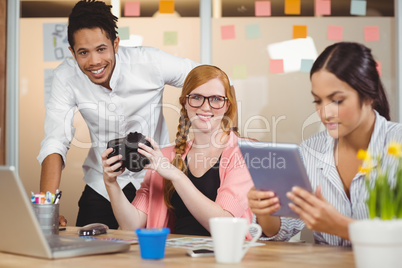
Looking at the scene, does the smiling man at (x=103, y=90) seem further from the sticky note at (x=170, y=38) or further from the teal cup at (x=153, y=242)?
the teal cup at (x=153, y=242)

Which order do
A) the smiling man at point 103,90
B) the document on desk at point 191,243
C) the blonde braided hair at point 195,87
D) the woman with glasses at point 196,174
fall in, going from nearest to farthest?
1. the document on desk at point 191,243
2. the woman with glasses at point 196,174
3. the blonde braided hair at point 195,87
4. the smiling man at point 103,90

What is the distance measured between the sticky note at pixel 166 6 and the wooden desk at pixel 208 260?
2321 mm

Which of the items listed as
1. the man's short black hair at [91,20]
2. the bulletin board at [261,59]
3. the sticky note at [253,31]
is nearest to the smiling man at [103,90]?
the man's short black hair at [91,20]

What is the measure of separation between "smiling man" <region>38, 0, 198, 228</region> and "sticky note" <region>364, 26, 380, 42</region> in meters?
1.13

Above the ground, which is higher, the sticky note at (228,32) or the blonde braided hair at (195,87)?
the sticky note at (228,32)

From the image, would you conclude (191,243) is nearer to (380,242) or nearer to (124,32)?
(380,242)

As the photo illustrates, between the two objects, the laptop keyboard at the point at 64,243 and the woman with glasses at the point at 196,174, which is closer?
the laptop keyboard at the point at 64,243

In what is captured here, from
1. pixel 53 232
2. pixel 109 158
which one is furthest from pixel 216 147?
pixel 53 232

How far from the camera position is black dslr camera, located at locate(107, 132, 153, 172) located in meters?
2.14

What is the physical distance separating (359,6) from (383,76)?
1.54 ft

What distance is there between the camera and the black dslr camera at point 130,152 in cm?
214

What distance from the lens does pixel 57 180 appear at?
281cm

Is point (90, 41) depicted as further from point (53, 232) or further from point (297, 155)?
point (297, 155)

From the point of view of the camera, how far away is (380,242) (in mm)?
1113
